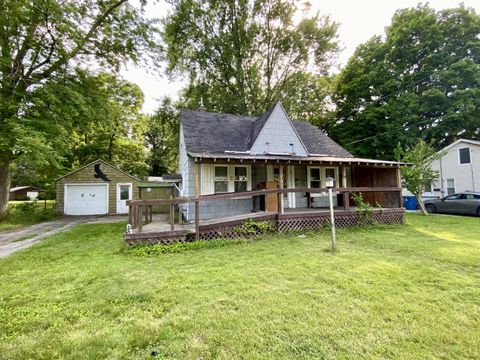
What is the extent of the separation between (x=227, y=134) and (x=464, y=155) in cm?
1778

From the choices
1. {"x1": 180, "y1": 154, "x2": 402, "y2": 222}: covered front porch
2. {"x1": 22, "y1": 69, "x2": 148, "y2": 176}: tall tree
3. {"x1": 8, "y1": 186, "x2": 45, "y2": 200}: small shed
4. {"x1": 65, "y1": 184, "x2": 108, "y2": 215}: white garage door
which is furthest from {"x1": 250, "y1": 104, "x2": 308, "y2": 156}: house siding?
{"x1": 8, "y1": 186, "x2": 45, "y2": 200}: small shed

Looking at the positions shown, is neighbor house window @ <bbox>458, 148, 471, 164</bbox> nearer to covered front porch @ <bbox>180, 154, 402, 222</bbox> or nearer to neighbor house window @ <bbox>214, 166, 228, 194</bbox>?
covered front porch @ <bbox>180, 154, 402, 222</bbox>

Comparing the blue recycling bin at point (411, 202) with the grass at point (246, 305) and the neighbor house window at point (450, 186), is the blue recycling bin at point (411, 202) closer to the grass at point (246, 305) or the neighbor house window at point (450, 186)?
the neighbor house window at point (450, 186)

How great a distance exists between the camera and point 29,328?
9.45ft

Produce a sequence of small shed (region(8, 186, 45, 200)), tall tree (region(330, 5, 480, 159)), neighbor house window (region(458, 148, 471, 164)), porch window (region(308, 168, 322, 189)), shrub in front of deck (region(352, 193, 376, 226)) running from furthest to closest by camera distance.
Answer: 1. small shed (region(8, 186, 45, 200))
2. tall tree (region(330, 5, 480, 159))
3. neighbor house window (region(458, 148, 471, 164))
4. porch window (region(308, 168, 322, 189))
5. shrub in front of deck (region(352, 193, 376, 226))

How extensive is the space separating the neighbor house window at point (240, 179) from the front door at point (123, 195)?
10.8 m

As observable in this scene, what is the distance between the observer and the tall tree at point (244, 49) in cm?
2028

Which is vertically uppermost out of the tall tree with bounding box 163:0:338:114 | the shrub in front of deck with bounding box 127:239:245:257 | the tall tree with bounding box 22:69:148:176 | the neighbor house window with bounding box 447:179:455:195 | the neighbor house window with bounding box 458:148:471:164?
the tall tree with bounding box 163:0:338:114

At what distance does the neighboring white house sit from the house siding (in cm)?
1147

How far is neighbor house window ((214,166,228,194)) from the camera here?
1001 cm

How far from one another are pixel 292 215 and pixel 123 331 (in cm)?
685

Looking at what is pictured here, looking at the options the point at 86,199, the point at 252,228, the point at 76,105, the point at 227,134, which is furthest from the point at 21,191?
the point at 252,228

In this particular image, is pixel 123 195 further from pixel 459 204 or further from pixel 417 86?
pixel 417 86

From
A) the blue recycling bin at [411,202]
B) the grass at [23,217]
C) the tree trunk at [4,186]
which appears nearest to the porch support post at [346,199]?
the blue recycling bin at [411,202]
